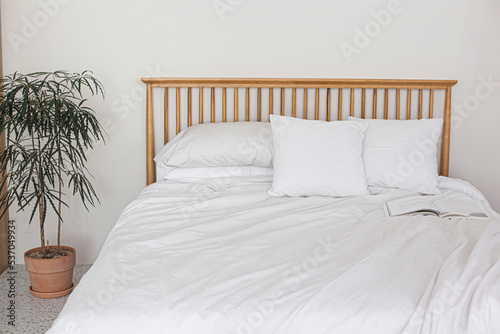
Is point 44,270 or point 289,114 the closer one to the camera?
point 44,270

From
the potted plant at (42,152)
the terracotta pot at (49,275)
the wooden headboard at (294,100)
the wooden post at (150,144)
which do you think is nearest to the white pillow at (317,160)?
the wooden headboard at (294,100)

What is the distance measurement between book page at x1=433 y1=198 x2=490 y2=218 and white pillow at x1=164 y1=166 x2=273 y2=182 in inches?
33.4

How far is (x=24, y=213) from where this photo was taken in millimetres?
2820

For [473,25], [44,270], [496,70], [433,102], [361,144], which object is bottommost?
[44,270]

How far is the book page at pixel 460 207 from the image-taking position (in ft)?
6.26

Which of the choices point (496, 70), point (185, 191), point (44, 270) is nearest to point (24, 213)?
point (44, 270)

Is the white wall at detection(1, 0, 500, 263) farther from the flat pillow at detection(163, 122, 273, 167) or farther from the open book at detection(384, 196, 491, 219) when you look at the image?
the open book at detection(384, 196, 491, 219)

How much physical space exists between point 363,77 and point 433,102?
0.46 m

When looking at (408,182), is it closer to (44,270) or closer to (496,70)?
(496,70)

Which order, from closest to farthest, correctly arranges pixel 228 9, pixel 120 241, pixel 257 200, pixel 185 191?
pixel 120 241, pixel 257 200, pixel 185 191, pixel 228 9

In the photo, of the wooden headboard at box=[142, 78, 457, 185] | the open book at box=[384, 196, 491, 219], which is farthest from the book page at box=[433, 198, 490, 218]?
the wooden headboard at box=[142, 78, 457, 185]

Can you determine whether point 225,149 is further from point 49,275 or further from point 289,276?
point 289,276

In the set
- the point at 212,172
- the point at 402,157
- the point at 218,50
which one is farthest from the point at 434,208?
the point at 218,50

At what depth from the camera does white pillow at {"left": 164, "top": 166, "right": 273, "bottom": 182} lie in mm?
2455
